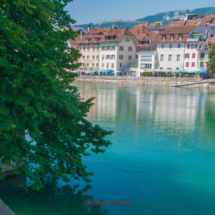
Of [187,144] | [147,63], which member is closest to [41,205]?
[187,144]

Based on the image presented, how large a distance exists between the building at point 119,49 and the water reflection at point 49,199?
74.4m

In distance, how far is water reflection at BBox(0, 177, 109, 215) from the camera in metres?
11.0

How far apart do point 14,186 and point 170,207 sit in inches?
223

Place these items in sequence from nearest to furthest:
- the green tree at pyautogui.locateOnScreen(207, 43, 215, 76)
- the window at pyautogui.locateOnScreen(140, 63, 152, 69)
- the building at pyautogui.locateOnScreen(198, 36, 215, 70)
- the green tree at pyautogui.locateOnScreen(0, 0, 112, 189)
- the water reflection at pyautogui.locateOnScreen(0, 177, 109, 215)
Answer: the green tree at pyautogui.locateOnScreen(0, 0, 112, 189) → the water reflection at pyautogui.locateOnScreen(0, 177, 109, 215) → the green tree at pyautogui.locateOnScreen(207, 43, 215, 76) → the building at pyautogui.locateOnScreen(198, 36, 215, 70) → the window at pyautogui.locateOnScreen(140, 63, 152, 69)

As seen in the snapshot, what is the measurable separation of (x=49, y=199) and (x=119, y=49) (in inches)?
2992

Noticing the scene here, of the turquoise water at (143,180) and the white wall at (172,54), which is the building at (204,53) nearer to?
the white wall at (172,54)

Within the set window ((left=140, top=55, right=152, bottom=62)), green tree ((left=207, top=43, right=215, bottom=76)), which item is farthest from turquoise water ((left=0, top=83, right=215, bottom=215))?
window ((left=140, top=55, right=152, bottom=62))

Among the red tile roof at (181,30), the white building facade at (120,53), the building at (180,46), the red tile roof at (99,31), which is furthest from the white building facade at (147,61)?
the red tile roof at (99,31)

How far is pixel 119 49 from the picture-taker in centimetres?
8531

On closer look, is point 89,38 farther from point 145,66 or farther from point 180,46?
point 180,46

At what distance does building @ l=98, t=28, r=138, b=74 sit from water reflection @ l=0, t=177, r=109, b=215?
74379 millimetres

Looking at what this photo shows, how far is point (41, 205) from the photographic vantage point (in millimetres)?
11234

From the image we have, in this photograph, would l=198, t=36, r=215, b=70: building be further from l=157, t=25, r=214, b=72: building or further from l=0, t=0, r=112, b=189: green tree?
l=0, t=0, r=112, b=189: green tree

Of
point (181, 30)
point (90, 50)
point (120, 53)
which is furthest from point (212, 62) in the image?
point (90, 50)
